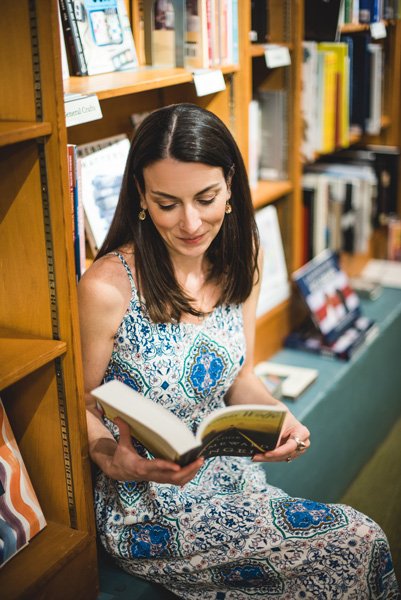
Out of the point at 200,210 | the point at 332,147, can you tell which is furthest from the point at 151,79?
the point at 332,147

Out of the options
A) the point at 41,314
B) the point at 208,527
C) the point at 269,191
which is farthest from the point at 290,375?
the point at 41,314

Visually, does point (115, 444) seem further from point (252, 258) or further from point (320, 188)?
point (320, 188)

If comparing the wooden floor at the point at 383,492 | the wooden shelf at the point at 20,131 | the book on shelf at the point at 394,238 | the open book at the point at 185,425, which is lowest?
the wooden floor at the point at 383,492

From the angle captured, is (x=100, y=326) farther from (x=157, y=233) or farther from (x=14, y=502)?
(x=14, y=502)

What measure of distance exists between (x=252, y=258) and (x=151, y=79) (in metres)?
0.46

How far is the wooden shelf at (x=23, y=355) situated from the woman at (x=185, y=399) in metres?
0.15

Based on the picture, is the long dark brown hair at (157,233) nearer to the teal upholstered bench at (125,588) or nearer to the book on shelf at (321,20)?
the teal upholstered bench at (125,588)

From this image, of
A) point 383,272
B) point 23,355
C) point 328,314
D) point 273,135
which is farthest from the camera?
point 383,272

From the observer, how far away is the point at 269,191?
8.06ft

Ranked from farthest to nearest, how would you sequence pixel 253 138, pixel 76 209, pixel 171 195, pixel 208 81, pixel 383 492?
pixel 253 138
pixel 383 492
pixel 208 81
pixel 76 209
pixel 171 195

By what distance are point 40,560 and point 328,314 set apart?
1.52m

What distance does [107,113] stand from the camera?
203 centimetres

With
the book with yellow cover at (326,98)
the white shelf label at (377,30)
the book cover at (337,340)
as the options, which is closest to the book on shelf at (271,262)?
the book cover at (337,340)

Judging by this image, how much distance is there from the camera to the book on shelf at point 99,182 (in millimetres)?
1837
